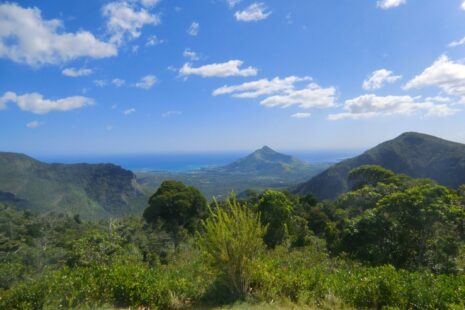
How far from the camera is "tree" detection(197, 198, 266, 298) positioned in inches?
238

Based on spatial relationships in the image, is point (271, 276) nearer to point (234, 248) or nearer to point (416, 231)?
point (234, 248)

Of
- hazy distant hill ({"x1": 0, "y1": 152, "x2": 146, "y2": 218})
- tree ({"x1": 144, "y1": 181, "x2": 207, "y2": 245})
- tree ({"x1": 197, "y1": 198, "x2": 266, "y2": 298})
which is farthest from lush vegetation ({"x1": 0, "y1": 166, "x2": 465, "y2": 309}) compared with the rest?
hazy distant hill ({"x1": 0, "y1": 152, "x2": 146, "y2": 218})

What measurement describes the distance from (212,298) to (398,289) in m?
3.06

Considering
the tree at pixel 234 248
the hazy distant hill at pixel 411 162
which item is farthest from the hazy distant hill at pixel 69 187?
the tree at pixel 234 248

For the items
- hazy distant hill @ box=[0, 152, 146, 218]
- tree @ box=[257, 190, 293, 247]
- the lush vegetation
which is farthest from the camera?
hazy distant hill @ box=[0, 152, 146, 218]

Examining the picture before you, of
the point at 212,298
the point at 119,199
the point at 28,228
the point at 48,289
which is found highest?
the point at 48,289

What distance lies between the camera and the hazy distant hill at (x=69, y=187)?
299 ft

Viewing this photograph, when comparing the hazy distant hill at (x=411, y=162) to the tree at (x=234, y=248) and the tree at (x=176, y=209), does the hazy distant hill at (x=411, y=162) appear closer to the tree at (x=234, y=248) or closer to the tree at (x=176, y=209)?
the tree at (x=176, y=209)

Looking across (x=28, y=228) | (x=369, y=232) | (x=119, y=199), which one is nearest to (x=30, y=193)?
(x=119, y=199)

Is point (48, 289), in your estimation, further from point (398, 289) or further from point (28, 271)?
point (28, 271)

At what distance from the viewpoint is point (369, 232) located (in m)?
11.8

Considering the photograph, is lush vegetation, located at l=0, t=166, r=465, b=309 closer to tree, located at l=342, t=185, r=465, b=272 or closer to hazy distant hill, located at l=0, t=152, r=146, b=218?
tree, located at l=342, t=185, r=465, b=272

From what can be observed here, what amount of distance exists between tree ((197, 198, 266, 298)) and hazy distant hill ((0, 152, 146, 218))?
84.3 metres

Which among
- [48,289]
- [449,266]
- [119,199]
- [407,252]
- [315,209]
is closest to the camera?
[48,289]
